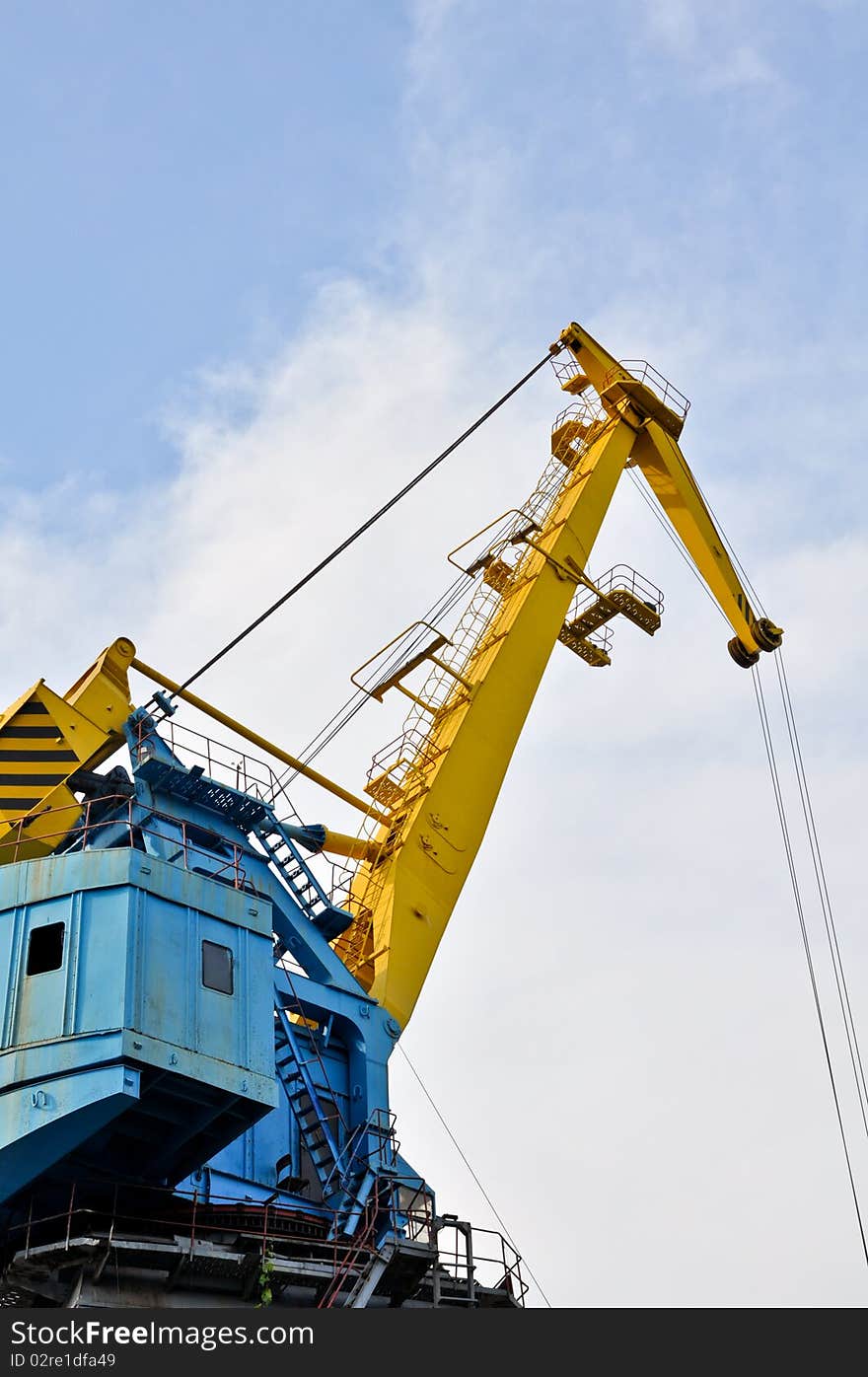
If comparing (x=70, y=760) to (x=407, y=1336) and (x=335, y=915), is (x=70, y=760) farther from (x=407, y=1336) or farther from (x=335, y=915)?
(x=407, y=1336)

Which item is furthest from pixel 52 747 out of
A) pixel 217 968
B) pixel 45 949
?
pixel 217 968

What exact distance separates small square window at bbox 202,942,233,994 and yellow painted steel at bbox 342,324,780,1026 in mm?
4439

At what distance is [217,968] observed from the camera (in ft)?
58.3

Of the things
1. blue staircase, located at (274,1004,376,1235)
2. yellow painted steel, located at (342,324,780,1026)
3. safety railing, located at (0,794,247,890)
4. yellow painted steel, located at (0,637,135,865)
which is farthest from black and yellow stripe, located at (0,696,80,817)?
yellow painted steel, located at (342,324,780,1026)

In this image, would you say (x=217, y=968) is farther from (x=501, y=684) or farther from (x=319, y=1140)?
(x=501, y=684)

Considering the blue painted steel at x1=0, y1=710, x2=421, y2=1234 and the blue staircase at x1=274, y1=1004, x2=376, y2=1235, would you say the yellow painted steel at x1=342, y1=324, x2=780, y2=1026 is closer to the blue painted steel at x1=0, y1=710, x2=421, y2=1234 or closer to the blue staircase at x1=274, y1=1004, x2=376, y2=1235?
the blue painted steel at x1=0, y1=710, x2=421, y2=1234

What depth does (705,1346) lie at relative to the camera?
47.6ft

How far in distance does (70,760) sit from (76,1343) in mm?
7324

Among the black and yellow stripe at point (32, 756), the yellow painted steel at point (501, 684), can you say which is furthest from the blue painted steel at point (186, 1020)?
the yellow painted steel at point (501, 684)

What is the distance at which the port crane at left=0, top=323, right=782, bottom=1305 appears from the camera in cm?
1653

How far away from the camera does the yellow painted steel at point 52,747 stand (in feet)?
61.3

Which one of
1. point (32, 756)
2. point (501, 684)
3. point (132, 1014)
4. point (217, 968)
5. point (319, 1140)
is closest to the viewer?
point (132, 1014)

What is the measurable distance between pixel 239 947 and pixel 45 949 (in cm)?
216

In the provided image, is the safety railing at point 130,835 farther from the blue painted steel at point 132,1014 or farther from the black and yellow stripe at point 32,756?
the blue painted steel at point 132,1014
